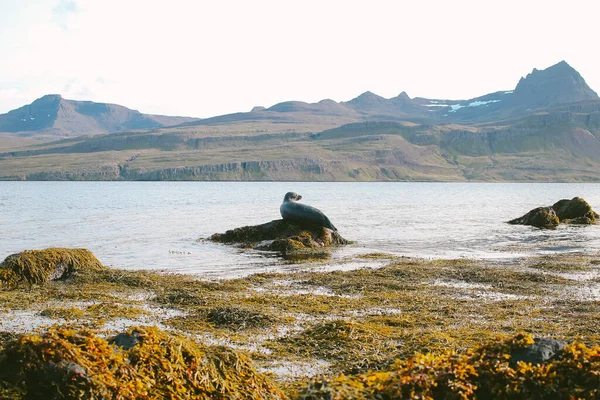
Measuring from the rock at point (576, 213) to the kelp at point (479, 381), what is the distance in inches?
1472

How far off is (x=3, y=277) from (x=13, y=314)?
425cm

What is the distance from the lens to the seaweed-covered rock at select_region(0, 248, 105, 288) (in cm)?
1539

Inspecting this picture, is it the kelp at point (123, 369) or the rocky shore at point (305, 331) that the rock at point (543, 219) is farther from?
the kelp at point (123, 369)

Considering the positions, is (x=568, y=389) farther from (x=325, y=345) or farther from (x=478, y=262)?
(x=478, y=262)

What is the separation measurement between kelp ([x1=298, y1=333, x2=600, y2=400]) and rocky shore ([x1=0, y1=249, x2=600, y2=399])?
12 millimetres

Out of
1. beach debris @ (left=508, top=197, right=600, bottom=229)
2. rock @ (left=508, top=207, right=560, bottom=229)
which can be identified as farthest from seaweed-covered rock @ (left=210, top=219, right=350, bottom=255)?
beach debris @ (left=508, top=197, right=600, bottom=229)

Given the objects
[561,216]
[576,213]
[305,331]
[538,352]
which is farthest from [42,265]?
[576,213]

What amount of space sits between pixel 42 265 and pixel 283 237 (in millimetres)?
11719

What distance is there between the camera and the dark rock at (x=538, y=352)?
5.21 m

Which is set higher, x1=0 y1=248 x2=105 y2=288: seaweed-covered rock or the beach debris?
x1=0 y1=248 x2=105 y2=288: seaweed-covered rock

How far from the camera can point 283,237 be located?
25.8 metres

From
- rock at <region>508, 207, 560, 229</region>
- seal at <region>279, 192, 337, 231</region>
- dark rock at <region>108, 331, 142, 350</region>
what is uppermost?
dark rock at <region>108, 331, 142, 350</region>

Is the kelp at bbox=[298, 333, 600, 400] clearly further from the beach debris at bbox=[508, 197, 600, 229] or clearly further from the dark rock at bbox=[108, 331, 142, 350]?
the beach debris at bbox=[508, 197, 600, 229]

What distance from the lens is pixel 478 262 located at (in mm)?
21000
